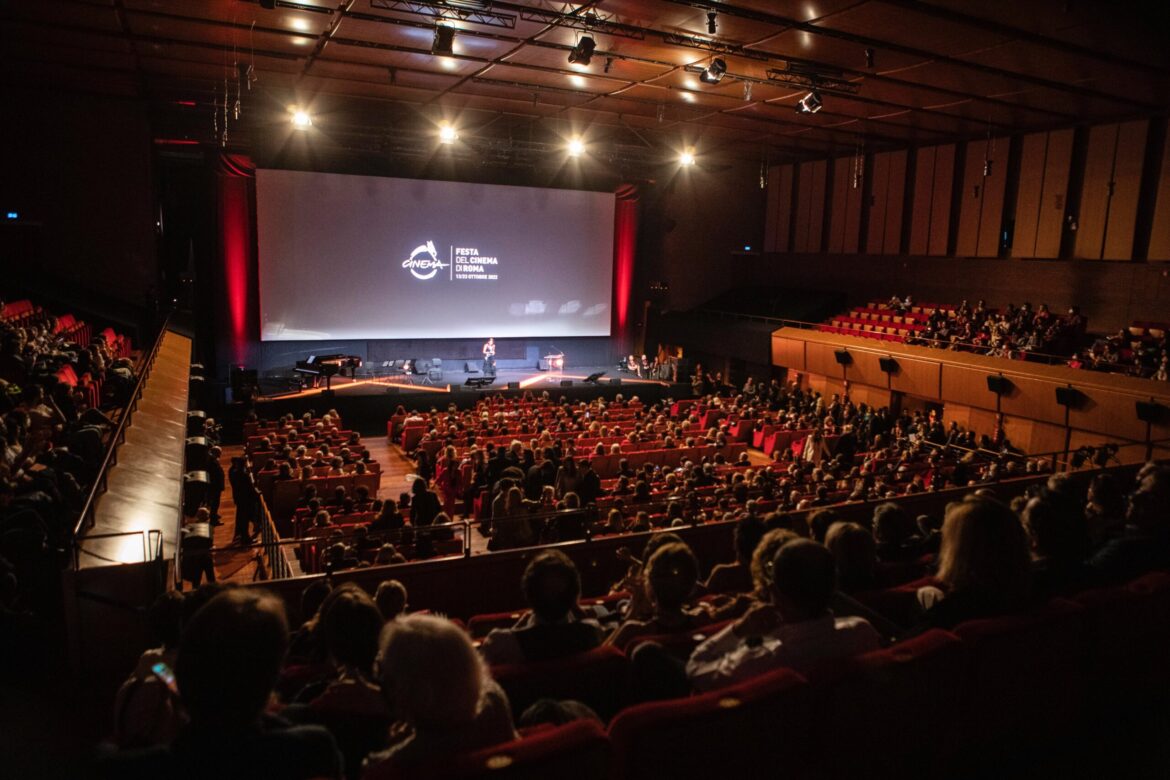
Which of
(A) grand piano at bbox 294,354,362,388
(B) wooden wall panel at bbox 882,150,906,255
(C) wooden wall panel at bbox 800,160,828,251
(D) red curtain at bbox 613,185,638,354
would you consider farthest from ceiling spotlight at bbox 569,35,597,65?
(C) wooden wall panel at bbox 800,160,828,251

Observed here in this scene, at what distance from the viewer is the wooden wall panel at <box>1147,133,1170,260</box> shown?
1400 centimetres

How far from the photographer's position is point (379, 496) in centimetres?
1230

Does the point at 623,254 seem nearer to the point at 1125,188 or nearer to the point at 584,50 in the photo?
the point at 584,50

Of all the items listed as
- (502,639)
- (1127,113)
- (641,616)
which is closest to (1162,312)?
(1127,113)

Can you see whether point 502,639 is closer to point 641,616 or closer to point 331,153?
point 641,616

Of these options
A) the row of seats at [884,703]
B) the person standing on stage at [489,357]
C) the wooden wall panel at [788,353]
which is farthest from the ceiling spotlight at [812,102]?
the row of seats at [884,703]

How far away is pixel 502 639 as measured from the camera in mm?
2713

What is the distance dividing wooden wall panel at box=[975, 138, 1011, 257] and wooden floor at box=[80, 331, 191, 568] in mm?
17549

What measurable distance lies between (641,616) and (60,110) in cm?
1914

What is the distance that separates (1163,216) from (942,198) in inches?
213

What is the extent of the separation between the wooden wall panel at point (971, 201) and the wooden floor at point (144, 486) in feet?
57.7

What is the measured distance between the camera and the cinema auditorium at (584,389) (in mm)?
2439

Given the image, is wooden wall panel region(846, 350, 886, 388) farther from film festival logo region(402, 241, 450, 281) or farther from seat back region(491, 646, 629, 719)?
seat back region(491, 646, 629, 719)

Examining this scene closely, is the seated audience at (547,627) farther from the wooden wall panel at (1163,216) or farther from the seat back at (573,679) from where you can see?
the wooden wall panel at (1163,216)
